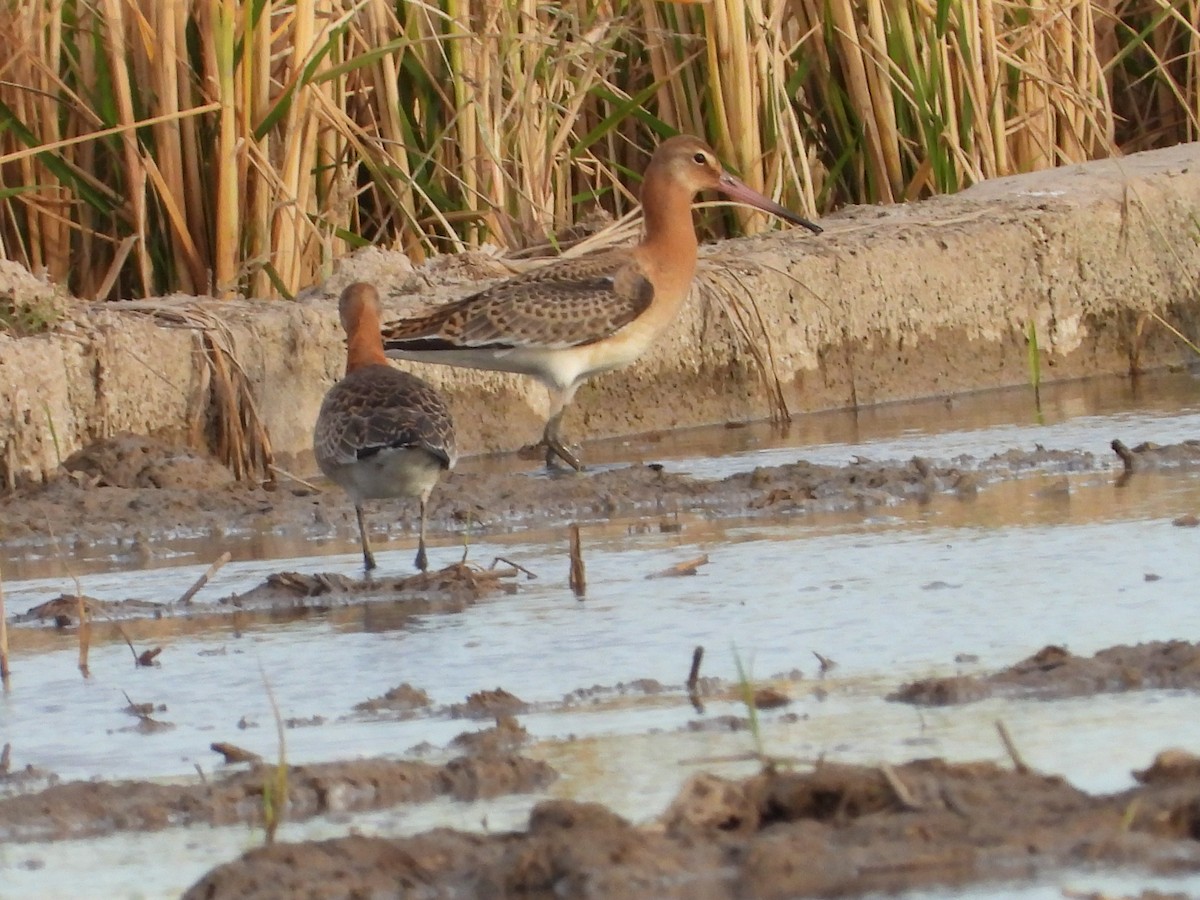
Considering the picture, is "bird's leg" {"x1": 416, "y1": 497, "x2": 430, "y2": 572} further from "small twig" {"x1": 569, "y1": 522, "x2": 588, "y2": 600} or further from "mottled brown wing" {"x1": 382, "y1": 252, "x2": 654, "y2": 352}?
"mottled brown wing" {"x1": 382, "y1": 252, "x2": 654, "y2": 352}

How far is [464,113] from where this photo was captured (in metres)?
9.83

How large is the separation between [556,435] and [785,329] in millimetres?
1212

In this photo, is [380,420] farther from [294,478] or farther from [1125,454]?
[1125,454]

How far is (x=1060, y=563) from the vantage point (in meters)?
6.16

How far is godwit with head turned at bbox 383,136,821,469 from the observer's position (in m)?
8.92

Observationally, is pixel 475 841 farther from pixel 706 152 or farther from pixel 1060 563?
pixel 706 152

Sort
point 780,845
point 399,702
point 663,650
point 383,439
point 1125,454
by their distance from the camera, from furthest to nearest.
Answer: point 1125,454
point 383,439
point 663,650
point 399,702
point 780,845

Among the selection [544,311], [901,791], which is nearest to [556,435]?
[544,311]

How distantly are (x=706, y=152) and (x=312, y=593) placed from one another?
400cm

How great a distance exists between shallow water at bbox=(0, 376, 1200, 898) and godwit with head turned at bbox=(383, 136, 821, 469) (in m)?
1.64

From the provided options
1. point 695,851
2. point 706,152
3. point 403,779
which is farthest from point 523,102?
A: point 695,851

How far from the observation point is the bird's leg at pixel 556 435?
872cm

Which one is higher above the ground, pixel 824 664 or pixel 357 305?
pixel 357 305

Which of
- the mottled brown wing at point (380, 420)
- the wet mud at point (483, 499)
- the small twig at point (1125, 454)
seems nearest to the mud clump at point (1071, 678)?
the mottled brown wing at point (380, 420)
